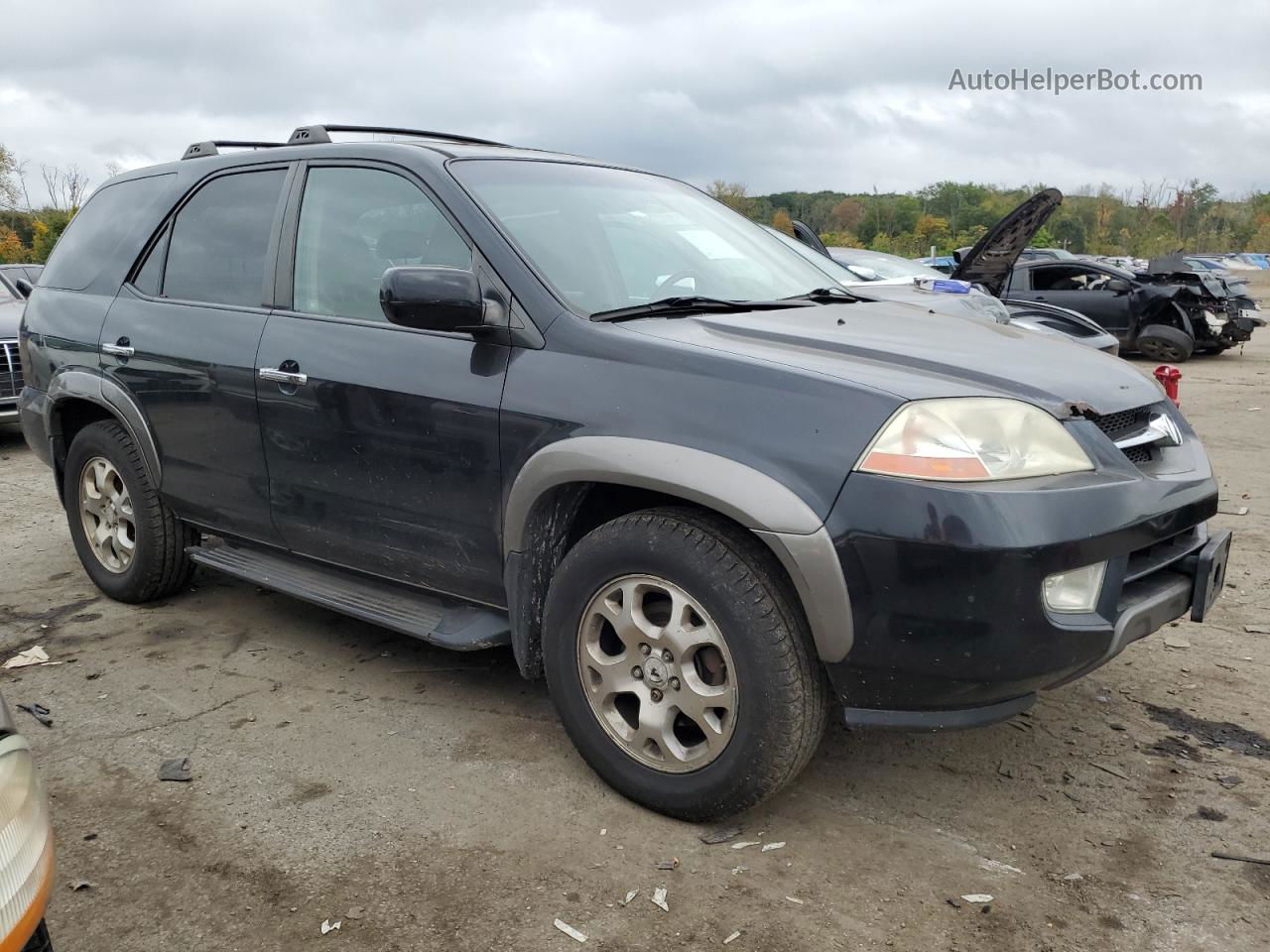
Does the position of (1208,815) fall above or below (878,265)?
below

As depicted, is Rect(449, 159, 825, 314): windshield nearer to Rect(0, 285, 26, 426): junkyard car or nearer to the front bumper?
the front bumper

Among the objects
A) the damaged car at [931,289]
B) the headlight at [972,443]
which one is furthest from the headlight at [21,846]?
the damaged car at [931,289]

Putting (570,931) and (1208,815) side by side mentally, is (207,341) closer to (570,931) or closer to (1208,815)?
(570,931)

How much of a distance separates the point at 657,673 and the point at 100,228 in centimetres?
324

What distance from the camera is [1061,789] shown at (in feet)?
9.61

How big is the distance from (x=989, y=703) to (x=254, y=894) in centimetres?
174

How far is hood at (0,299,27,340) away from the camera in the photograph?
28.0ft

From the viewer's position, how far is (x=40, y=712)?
3457 millimetres

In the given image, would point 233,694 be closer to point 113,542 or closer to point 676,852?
point 113,542

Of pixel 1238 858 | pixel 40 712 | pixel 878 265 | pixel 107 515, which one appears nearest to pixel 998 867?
pixel 1238 858

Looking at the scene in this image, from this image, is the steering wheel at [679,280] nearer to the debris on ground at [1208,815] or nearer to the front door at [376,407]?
the front door at [376,407]

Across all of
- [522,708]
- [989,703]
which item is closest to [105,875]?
[522,708]

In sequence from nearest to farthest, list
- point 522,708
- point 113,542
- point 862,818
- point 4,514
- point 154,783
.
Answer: point 862,818 < point 154,783 < point 522,708 < point 113,542 < point 4,514

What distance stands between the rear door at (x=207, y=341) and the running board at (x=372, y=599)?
4.5 inches
